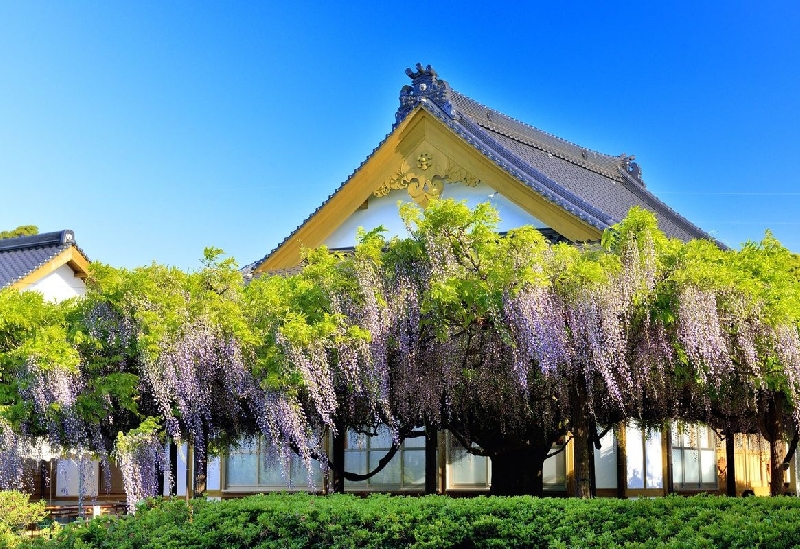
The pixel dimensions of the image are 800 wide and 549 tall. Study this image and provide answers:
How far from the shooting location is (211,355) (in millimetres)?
11406

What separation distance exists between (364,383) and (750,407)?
5260 millimetres

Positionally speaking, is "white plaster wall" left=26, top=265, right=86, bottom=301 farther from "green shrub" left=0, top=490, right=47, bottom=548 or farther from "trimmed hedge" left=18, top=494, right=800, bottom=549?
"trimmed hedge" left=18, top=494, right=800, bottom=549

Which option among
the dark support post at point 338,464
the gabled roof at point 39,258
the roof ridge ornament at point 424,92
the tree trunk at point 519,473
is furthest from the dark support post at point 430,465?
the gabled roof at point 39,258

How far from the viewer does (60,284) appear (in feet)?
72.7

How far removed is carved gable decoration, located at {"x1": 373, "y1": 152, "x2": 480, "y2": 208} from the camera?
1525 centimetres

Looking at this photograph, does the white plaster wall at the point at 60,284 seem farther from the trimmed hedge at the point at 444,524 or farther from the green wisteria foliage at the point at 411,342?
the trimmed hedge at the point at 444,524

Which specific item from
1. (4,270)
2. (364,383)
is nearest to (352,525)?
(364,383)

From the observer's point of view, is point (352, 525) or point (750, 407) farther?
point (750, 407)

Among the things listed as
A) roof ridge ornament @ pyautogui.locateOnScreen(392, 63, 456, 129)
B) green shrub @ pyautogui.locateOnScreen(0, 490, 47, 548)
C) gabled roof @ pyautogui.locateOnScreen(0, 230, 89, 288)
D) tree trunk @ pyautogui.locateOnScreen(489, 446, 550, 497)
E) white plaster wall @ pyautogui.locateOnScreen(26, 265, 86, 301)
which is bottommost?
green shrub @ pyautogui.locateOnScreen(0, 490, 47, 548)

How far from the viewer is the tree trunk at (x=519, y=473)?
12.9 meters

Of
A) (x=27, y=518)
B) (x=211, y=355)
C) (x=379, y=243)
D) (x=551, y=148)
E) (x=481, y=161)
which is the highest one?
(x=551, y=148)

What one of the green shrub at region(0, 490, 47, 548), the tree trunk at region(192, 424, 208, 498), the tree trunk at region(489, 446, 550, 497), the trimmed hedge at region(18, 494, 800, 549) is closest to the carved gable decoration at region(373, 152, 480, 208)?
the tree trunk at region(489, 446, 550, 497)

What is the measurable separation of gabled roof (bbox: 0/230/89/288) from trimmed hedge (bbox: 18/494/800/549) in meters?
11.3

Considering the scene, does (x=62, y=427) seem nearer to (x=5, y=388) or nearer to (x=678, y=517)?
(x=5, y=388)
